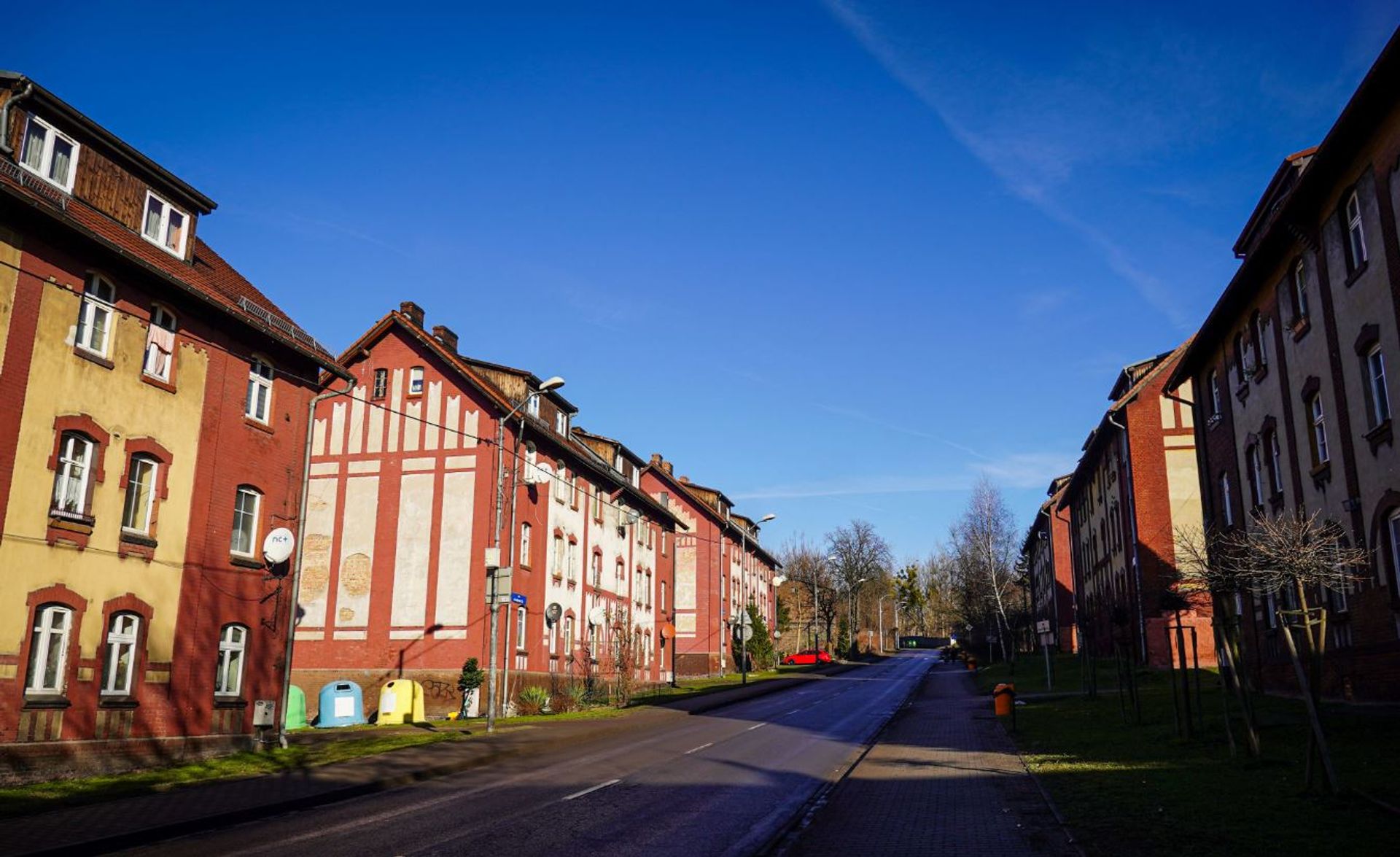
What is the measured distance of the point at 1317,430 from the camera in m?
20.9

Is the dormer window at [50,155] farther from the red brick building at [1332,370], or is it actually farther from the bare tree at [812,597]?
the bare tree at [812,597]

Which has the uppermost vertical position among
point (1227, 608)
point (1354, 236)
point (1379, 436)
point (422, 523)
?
point (1354, 236)

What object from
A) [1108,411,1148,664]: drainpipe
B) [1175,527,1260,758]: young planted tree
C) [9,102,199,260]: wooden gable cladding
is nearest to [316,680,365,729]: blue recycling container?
[9,102,199,260]: wooden gable cladding

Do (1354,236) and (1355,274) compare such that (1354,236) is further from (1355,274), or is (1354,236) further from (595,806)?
(595,806)

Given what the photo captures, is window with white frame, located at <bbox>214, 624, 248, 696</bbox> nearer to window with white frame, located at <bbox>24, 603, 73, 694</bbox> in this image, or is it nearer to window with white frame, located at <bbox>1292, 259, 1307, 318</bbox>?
window with white frame, located at <bbox>24, 603, 73, 694</bbox>

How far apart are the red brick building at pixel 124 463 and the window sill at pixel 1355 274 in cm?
2174

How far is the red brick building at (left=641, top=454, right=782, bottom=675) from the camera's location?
6356cm

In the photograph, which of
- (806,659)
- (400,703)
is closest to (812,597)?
(806,659)

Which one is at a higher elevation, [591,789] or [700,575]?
[700,575]

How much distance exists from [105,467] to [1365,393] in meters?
22.8

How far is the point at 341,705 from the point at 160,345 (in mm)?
13657

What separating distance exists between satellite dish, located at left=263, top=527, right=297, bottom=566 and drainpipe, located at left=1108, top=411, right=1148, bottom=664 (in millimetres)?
30990

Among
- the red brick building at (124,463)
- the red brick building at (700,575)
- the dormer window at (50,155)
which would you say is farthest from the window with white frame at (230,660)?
the red brick building at (700,575)

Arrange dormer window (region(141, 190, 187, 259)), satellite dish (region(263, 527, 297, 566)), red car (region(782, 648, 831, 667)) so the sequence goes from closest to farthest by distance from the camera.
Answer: dormer window (region(141, 190, 187, 259)) < satellite dish (region(263, 527, 297, 566)) < red car (region(782, 648, 831, 667))
